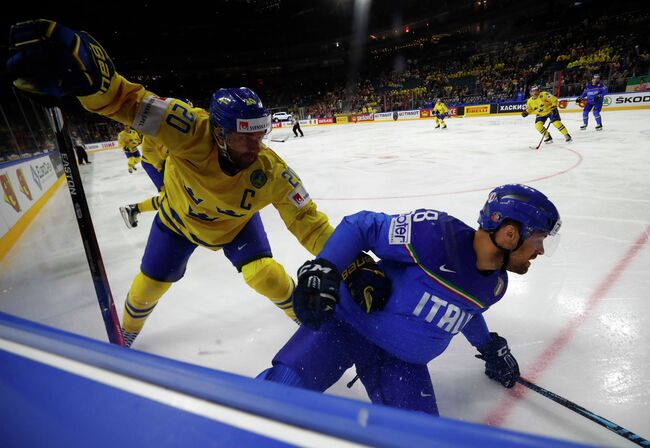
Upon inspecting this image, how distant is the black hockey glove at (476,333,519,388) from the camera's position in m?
1.82

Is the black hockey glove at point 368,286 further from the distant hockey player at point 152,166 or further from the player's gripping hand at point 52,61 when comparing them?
the player's gripping hand at point 52,61

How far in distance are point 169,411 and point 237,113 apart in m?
1.37

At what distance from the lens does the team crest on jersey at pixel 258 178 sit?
70.8 inches

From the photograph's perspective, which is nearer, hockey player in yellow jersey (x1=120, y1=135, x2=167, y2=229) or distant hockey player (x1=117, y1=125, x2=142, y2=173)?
hockey player in yellow jersey (x1=120, y1=135, x2=167, y2=229)

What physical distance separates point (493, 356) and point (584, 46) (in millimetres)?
26233

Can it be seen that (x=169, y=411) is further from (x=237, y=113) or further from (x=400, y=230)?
(x=237, y=113)

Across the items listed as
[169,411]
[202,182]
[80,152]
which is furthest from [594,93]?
[80,152]

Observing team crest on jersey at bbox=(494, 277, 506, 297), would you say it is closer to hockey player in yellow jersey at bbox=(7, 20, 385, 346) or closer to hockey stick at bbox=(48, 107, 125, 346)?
hockey player in yellow jersey at bbox=(7, 20, 385, 346)

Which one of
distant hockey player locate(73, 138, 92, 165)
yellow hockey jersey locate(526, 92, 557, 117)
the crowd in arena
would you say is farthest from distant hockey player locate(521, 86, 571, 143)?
distant hockey player locate(73, 138, 92, 165)

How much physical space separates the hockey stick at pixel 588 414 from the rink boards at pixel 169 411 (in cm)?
162

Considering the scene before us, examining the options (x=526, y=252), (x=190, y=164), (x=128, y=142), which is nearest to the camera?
(x=526, y=252)

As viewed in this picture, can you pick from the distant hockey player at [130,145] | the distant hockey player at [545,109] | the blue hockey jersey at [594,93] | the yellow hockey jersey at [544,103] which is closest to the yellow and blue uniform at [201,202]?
the distant hockey player at [130,145]

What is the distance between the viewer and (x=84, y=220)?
1901 millimetres

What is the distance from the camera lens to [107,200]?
6.62 meters
